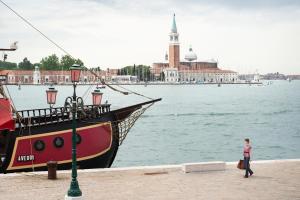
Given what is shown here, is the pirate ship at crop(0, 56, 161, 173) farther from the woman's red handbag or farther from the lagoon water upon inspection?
the lagoon water

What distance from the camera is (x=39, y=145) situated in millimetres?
19672

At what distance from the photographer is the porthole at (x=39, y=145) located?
64.4 feet

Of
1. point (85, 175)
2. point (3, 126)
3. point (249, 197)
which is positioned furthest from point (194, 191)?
point (3, 126)

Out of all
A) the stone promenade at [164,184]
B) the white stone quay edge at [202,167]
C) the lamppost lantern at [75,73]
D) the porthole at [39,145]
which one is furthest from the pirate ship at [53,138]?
the lamppost lantern at [75,73]

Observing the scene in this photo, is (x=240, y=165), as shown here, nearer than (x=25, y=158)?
Yes

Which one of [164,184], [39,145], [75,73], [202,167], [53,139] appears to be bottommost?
[164,184]

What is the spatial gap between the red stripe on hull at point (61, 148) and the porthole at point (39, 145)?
0.09 metres

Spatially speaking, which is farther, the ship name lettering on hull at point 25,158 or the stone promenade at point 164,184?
the ship name lettering on hull at point 25,158

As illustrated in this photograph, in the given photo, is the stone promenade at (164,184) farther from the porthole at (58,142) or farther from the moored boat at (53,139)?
the porthole at (58,142)

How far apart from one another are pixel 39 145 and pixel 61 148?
925 millimetres

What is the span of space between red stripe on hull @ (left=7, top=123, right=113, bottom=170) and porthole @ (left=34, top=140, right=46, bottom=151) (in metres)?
0.09

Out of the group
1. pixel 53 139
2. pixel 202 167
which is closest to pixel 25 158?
pixel 53 139

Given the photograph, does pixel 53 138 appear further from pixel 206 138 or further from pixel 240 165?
pixel 206 138

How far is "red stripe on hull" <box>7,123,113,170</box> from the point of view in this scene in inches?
759
